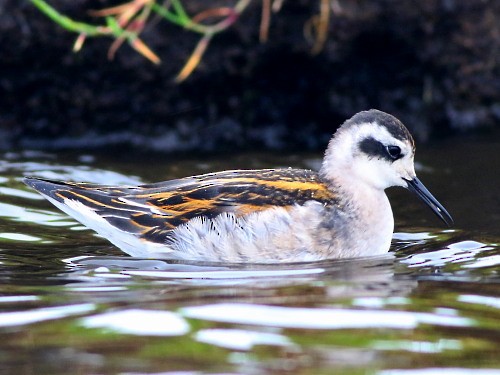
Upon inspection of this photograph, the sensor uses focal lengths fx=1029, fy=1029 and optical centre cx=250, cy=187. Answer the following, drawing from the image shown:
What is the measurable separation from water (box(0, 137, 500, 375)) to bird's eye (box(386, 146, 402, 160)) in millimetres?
653

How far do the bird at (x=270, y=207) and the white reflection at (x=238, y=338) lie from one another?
79.7 inches

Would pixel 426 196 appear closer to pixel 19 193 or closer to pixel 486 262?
pixel 486 262

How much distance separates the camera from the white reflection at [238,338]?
4707 mm

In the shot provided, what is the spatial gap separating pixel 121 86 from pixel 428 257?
4.50 meters

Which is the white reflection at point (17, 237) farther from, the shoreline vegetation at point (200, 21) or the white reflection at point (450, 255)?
the white reflection at point (450, 255)

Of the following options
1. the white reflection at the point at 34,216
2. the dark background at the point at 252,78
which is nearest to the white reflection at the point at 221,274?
the white reflection at the point at 34,216

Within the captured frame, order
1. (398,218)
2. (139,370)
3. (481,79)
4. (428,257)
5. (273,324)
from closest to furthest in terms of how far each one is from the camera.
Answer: (139,370) < (273,324) < (428,257) < (398,218) < (481,79)

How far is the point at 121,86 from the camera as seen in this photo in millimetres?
10305

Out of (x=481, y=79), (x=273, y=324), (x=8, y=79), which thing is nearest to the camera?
(x=273, y=324)

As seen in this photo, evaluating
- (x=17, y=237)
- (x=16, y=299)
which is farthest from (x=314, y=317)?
(x=17, y=237)

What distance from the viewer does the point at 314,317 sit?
5.13 m

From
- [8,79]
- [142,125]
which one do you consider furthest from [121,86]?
[8,79]

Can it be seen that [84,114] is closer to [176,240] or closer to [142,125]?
[142,125]

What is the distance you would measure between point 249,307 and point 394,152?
2.52 metres
